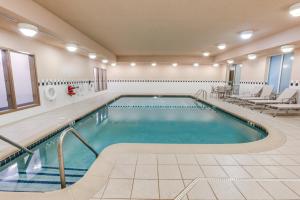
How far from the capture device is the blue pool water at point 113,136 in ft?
7.86

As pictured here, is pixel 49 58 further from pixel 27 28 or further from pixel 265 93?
pixel 265 93

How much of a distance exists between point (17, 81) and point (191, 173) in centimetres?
752

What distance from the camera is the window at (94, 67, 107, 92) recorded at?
33.4 feet

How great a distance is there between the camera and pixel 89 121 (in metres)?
5.25

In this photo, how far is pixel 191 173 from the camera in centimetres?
197

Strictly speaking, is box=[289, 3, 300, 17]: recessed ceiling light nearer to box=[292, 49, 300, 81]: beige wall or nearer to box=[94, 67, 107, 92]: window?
box=[292, 49, 300, 81]: beige wall

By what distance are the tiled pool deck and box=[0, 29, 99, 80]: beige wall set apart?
3.81 meters

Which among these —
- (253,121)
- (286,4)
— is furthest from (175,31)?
(253,121)

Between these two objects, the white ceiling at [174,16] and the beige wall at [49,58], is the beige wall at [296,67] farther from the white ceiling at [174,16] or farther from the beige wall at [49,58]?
the beige wall at [49,58]

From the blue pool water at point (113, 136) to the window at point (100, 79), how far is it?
4252 millimetres

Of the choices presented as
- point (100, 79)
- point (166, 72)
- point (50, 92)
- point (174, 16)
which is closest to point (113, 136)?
point (50, 92)

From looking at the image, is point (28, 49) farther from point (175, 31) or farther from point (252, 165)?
point (252, 165)

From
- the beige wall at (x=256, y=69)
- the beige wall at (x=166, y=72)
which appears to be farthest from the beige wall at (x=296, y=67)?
the beige wall at (x=166, y=72)

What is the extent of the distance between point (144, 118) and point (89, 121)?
173 centimetres
